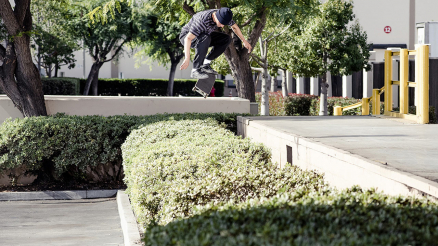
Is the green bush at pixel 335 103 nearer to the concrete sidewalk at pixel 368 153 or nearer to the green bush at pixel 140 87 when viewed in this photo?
the concrete sidewalk at pixel 368 153

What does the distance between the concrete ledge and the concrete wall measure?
2.23 m

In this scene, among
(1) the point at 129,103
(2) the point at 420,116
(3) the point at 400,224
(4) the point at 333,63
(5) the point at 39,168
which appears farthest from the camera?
(4) the point at 333,63

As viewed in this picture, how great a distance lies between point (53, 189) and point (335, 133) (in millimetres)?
5654

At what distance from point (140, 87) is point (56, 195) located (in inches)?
1131

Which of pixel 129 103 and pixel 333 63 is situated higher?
pixel 333 63

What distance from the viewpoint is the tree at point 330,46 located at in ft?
59.7

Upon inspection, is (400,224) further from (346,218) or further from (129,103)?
(129,103)

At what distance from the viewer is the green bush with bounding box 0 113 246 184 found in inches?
351

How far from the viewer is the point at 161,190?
4.93 m

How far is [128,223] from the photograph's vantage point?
253 inches

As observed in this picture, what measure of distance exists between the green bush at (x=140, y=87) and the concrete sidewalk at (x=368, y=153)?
97.5 feet

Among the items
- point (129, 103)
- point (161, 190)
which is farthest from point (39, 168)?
point (161, 190)

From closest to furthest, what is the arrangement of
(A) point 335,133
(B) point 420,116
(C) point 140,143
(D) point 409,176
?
(D) point 409,176 → (A) point 335,133 → (C) point 140,143 → (B) point 420,116

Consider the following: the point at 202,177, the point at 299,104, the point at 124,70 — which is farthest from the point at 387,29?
the point at 202,177
